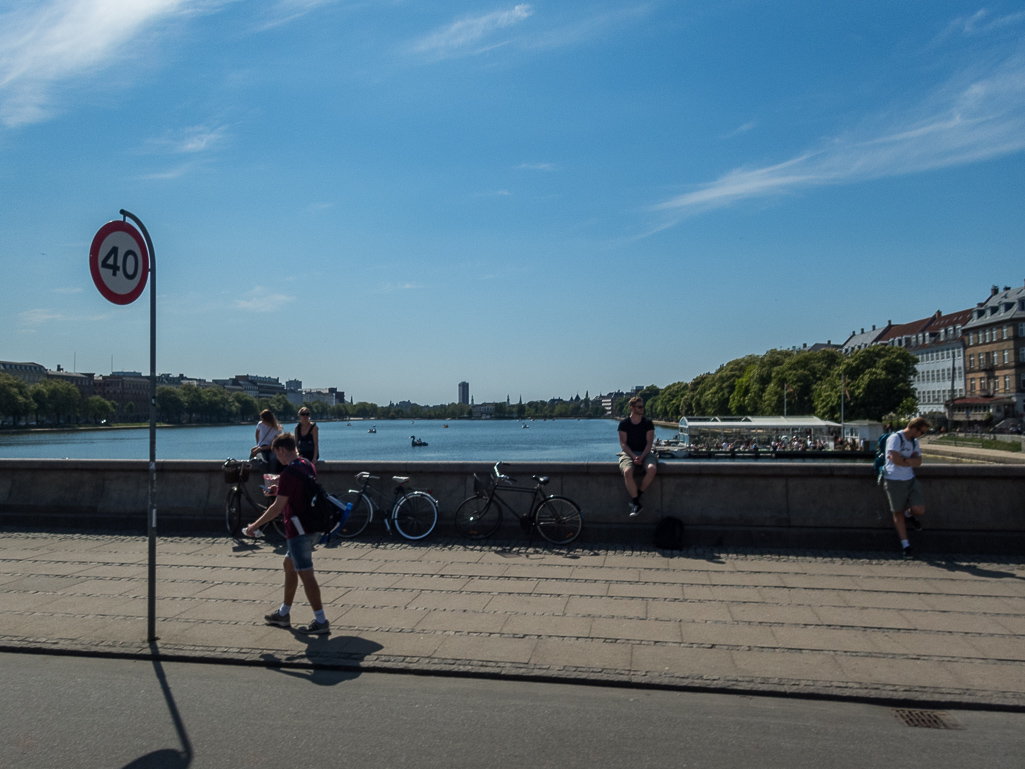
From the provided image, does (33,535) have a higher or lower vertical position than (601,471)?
lower

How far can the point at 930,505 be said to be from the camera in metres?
10.2

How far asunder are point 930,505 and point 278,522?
8368 mm

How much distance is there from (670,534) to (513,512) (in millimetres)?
2085

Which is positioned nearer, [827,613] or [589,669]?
[589,669]

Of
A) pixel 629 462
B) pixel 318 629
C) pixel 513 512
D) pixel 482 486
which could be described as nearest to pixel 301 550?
pixel 318 629

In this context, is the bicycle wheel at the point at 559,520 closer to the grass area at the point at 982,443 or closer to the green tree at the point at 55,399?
the grass area at the point at 982,443

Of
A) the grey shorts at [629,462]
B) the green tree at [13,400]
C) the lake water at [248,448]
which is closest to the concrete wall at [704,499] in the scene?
the grey shorts at [629,462]

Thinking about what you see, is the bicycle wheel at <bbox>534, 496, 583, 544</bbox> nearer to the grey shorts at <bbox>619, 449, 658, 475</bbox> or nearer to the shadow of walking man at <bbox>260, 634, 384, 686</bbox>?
the grey shorts at <bbox>619, 449, 658, 475</bbox>

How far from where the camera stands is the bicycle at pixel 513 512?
10.6 m

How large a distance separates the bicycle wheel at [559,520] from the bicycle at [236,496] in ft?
11.9

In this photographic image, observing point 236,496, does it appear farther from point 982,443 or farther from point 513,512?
point 982,443

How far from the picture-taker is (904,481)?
9.55 meters

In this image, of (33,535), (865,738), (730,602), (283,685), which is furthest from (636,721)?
(33,535)

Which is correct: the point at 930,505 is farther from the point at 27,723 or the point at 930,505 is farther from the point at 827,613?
the point at 27,723
